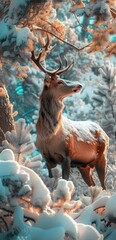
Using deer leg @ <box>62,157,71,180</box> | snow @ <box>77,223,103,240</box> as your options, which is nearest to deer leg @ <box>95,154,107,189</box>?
deer leg @ <box>62,157,71,180</box>

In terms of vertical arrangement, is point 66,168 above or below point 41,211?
below

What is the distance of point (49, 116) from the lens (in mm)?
7562

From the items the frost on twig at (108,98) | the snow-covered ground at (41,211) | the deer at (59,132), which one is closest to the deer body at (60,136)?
the deer at (59,132)

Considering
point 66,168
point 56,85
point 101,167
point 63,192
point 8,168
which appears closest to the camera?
point 8,168

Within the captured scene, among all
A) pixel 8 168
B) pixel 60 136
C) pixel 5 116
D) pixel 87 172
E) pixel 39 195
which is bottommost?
pixel 87 172

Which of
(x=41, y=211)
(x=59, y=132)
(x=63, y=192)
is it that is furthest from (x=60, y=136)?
(x=41, y=211)

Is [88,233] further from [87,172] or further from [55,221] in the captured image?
[87,172]

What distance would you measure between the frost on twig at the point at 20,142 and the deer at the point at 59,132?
7.17ft

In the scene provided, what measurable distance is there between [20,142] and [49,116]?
2.62m

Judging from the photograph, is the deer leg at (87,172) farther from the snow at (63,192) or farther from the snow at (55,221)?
the snow at (55,221)

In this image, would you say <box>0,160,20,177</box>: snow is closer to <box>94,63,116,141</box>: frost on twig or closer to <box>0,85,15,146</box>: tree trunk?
<box>0,85,15,146</box>: tree trunk

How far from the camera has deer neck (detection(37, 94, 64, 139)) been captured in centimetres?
754

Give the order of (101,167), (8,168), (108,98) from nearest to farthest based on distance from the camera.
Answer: (8,168) → (101,167) → (108,98)

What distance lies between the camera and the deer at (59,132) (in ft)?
24.5
